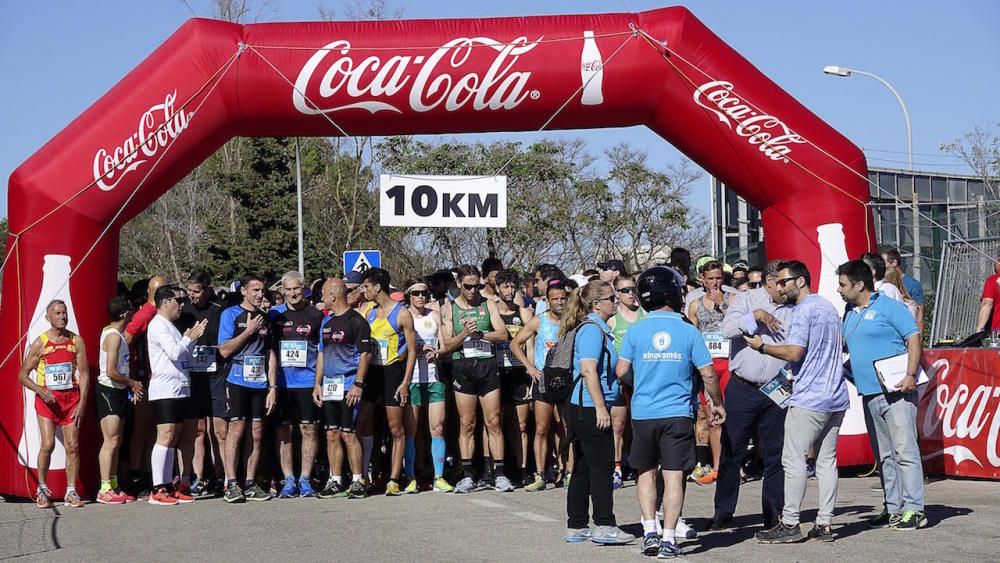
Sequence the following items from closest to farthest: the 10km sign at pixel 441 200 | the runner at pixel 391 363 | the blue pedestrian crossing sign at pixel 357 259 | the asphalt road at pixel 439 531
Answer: the asphalt road at pixel 439 531
the runner at pixel 391 363
the 10km sign at pixel 441 200
the blue pedestrian crossing sign at pixel 357 259

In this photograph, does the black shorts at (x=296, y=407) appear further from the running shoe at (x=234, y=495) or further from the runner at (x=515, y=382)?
the runner at (x=515, y=382)

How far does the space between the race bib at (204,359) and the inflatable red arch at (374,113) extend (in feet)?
3.12

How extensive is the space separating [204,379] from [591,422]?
15.6 ft

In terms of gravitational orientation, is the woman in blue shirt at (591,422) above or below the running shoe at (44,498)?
above

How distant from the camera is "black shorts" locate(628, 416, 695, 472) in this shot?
25.1 ft

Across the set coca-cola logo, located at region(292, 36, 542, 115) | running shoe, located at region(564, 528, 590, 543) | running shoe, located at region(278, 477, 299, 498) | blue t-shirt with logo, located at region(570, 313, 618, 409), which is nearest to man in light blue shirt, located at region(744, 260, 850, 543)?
blue t-shirt with logo, located at region(570, 313, 618, 409)

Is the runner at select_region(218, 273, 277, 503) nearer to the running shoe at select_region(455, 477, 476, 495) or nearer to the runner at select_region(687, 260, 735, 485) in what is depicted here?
the running shoe at select_region(455, 477, 476, 495)

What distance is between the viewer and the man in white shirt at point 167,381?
436 inches

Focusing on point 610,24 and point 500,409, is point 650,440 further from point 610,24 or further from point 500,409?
point 610,24

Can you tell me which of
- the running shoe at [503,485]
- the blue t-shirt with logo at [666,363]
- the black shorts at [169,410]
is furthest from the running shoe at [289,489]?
the blue t-shirt with logo at [666,363]

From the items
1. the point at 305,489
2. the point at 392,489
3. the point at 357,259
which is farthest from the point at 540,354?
the point at 357,259

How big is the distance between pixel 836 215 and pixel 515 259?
24147 mm

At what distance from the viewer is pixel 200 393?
11531 mm

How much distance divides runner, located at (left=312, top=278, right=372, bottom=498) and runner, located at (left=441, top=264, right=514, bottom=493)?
2.76ft
